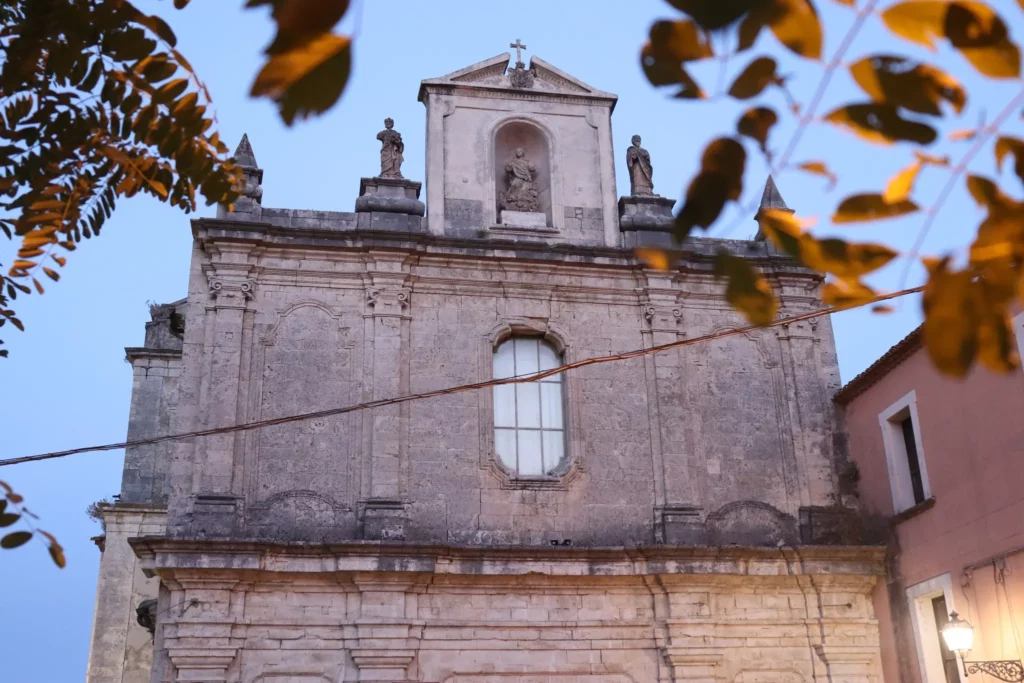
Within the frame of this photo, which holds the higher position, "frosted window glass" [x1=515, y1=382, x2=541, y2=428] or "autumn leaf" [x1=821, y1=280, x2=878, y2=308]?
"frosted window glass" [x1=515, y1=382, x2=541, y2=428]

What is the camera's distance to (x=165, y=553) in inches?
461

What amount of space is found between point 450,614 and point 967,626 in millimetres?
5386

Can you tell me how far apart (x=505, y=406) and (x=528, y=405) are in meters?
0.31

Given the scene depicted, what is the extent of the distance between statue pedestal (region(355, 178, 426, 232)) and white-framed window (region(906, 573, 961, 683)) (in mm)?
7437

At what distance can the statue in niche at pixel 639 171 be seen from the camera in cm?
1513

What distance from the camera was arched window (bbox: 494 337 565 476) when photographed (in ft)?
44.3

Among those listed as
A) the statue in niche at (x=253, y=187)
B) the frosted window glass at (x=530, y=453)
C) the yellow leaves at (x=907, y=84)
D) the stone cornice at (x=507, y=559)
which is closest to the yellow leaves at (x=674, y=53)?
the yellow leaves at (x=907, y=84)

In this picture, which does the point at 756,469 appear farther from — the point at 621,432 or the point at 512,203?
the point at 512,203

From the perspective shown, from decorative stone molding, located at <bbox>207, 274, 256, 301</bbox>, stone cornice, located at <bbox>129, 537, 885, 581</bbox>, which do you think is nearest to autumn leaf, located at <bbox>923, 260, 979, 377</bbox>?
stone cornice, located at <bbox>129, 537, 885, 581</bbox>

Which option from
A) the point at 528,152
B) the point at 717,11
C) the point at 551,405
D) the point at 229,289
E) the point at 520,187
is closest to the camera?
the point at 717,11

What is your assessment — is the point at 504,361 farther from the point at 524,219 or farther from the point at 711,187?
the point at 711,187

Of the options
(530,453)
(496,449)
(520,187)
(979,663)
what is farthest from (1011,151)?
(520,187)

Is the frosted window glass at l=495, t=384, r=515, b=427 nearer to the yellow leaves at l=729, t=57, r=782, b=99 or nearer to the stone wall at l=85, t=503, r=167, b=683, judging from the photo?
the stone wall at l=85, t=503, r=167, b=683

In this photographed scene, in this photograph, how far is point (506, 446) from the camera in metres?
13.5
